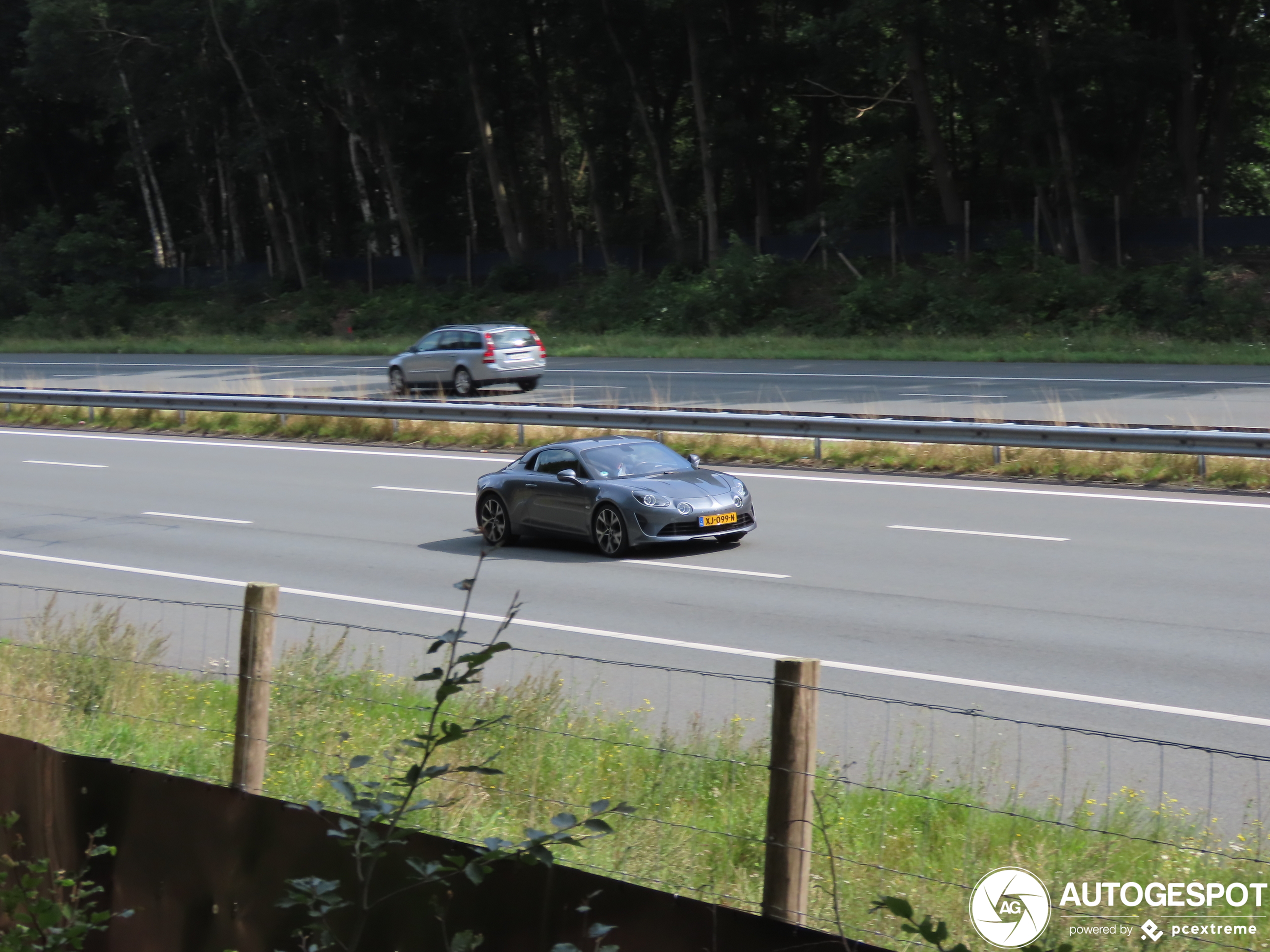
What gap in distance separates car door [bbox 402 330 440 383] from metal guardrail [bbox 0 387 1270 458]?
15.9ft

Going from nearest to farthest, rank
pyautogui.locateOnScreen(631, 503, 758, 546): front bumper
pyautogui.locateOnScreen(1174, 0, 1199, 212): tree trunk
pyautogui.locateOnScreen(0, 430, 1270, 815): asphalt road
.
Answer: pyautogui.locateOnScreen(0, 430, 1270, 815): asphalt road
pyautogui.locateOnScreen(631, 503, 758, 546): front bumper
pyautogui.locateOnScreen(1174, 0, 1199, 212): tree trunk

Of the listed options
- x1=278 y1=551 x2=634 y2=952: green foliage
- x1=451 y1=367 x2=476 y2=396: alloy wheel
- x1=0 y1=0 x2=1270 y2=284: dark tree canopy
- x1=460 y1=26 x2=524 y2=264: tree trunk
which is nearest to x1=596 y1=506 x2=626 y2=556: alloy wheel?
x1=278 y1=551 x2=634 y2=952: green foliage

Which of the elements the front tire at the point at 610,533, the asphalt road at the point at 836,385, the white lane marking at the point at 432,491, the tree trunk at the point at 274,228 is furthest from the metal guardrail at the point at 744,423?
the tree trunk at the point at 274,228

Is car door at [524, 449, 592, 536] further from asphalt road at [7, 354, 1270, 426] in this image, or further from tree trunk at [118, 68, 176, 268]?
tree trunk at [118, 68, 176, 268]

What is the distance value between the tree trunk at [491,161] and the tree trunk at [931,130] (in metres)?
17.4

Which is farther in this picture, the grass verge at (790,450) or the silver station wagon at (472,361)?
the silver station wagon at (472,361)

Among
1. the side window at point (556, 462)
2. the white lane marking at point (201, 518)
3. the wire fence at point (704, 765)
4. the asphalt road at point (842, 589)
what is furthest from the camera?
the white lane marking at point (201, 518)

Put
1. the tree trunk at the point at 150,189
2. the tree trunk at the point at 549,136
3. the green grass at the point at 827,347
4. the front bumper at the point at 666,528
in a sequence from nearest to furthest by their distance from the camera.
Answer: the front bumper at the point at 666,528, the green grass at the point at 827,347, the tree trunk at the point at 549,136, the tree trunk at the point at 150,189

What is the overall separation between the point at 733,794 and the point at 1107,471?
43.5ft

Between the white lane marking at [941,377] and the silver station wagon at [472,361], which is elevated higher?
the silver station wagon at [472,361]

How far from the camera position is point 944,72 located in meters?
48.1

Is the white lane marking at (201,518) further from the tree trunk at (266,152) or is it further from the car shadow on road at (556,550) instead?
the tree trunk at (266,152)

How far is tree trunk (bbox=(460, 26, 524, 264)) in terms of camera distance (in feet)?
184

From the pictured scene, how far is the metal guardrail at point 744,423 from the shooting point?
17.2 meters
